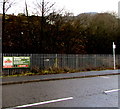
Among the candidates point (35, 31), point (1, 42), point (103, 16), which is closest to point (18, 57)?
point (1, 42)

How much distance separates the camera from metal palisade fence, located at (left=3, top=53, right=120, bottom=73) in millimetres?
14969

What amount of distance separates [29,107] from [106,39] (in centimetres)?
2123

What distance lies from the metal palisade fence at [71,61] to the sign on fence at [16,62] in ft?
1.25

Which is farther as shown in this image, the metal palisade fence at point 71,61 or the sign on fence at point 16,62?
the metal palisade fence at point 71,61

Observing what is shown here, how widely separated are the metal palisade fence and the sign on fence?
0.38 meters

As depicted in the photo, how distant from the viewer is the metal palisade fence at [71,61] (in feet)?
49.1

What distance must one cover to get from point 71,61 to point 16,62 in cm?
621

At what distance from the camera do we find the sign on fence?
42.3 ft

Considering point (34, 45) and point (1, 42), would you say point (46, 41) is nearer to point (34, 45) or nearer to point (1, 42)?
point (34, 45)

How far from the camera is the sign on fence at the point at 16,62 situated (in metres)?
12.9

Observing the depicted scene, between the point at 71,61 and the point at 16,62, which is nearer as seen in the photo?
the point at 16,62

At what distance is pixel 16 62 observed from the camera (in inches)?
527

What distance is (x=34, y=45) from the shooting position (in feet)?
61.6

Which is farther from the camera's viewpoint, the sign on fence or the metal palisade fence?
the metal palisade fence
